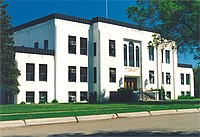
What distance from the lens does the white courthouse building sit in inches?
1393

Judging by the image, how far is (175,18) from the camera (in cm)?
3005

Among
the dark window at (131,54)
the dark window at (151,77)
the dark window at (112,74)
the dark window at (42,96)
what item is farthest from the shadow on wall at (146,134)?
the dark window at (151,77)

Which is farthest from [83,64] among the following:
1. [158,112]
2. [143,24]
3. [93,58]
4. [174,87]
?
[158,112]

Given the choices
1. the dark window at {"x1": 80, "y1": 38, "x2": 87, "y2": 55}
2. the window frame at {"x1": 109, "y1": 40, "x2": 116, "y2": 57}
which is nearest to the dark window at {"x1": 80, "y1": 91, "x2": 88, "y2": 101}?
the dark window at {"x1": 80, "y1": 38, "x2": 87, "y2": 55}

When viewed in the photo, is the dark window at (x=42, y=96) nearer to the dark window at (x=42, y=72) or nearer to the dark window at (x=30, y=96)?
the dark window at (x=30, y=96)

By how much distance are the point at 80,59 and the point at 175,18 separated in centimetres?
1348

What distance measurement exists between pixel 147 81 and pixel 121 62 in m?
5.91

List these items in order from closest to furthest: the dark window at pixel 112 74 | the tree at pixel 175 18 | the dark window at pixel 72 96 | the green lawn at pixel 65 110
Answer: the green lawn at pixel 65 110 → the tree at pixel 175 18 → the dark window at pixel 72 96 → the dark window at pixel 112 74

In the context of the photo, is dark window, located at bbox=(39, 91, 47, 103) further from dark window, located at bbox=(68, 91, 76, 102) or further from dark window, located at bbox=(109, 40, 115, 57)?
dark window, located at bbox=(109, 40, 115, 57)

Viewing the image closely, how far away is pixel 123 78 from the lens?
139ft

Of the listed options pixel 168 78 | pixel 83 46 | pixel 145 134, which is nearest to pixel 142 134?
pixel 145 134

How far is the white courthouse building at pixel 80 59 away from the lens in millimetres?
35375

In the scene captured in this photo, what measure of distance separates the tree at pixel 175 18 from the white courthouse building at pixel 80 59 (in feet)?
27.3

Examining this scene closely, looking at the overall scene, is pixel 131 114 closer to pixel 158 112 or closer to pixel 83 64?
pixel 158 112
